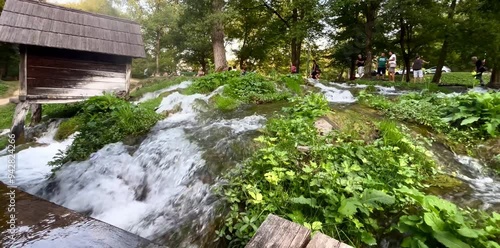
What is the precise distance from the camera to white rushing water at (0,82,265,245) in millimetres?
3965

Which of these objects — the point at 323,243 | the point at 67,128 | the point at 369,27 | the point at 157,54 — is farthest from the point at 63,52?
the point at 369,27

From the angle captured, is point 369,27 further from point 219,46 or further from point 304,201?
point 304,201

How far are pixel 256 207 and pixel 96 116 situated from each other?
7.62 metres

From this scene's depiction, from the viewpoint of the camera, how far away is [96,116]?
920cm

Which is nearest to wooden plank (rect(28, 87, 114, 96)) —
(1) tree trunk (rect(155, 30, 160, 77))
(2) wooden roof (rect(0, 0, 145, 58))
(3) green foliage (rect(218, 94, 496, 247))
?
(2) wooden roof (rect(0, 0, 145, 58))

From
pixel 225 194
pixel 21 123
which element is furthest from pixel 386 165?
pixel 21 123

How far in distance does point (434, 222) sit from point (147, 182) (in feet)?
13.9

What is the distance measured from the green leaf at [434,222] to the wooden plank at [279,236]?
126cm

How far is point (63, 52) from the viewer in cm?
1218

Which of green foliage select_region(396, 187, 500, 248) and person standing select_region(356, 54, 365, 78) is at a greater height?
person standing select_region(356, 54, 365, 78)

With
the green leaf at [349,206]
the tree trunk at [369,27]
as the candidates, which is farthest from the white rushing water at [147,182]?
the tree trunk at [369,27]

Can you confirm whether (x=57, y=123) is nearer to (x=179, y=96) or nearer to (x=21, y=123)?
(x=21, y=123)

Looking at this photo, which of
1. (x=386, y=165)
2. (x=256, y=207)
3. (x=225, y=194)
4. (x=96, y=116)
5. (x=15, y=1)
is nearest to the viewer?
(x=256, y=207)

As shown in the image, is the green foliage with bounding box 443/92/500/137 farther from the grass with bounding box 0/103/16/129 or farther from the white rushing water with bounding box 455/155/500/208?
the grass with bounding box 0/103/16/129
